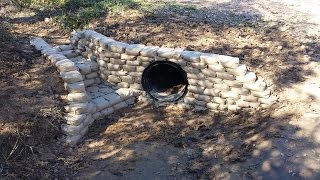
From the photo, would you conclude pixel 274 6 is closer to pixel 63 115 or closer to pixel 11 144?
pixel 63 115

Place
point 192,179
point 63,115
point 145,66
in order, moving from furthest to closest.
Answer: point 145,66
point 63,115
point 192,179

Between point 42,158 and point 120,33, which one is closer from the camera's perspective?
point 42,158

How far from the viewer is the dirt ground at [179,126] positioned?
5078mm

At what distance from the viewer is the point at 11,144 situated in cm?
513

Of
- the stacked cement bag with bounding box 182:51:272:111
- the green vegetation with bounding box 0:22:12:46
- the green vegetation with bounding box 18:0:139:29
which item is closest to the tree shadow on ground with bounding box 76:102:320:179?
the stacked cement bag with bounding box 182:51:272:111

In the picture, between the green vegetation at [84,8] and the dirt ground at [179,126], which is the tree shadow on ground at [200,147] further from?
the green vegetation at [84,8]

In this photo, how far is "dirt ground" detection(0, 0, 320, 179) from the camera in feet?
16.7

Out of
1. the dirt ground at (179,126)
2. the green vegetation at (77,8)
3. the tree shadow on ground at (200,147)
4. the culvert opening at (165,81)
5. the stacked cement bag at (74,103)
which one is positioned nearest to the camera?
the tree shadow on ground at (200,147)

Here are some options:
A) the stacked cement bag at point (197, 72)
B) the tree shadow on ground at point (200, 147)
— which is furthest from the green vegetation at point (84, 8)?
the tree shadow on ground at point (200, 147)

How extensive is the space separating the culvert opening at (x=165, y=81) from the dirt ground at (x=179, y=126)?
28 cm

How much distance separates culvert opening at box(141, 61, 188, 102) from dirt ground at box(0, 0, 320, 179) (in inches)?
11.2

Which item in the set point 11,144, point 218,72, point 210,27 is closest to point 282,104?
point 218,72

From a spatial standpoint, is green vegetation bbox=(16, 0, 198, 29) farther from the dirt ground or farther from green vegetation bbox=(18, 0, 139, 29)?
the dirt ground

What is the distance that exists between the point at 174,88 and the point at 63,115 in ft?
7.38
